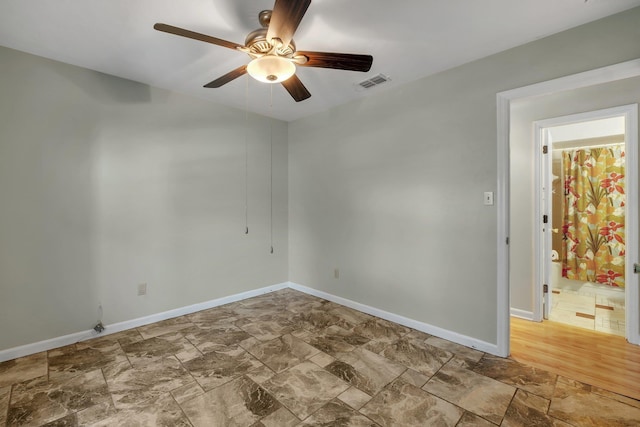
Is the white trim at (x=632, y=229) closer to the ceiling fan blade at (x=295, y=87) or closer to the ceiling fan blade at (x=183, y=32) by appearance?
the ceiling fan blade at (x=295, y=87)

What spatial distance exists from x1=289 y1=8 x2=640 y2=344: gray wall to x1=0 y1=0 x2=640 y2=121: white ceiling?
0.60ft

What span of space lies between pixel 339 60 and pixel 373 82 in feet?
3.89

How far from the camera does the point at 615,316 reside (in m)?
3.21

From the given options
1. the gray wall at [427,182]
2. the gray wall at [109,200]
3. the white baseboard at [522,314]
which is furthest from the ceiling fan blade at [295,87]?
the white baseboard at [522,314]

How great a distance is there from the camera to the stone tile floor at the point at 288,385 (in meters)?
1.67

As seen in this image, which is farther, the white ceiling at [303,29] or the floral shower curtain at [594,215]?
the floral shower curtain at [594,215]

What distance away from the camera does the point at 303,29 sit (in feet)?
6.58

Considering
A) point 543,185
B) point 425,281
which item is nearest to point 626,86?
point 543,185

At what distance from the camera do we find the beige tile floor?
2.99m

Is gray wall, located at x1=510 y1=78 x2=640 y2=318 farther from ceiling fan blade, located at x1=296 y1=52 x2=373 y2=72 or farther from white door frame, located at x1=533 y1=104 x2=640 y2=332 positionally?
ceiling fan blade, located at x1=296 y1=52 x2=373 y2=72

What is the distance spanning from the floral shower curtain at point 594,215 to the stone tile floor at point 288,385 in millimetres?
3116

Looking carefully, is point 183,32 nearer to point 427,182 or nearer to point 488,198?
point 427,182

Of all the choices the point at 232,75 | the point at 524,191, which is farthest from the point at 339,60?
the point at 524,191

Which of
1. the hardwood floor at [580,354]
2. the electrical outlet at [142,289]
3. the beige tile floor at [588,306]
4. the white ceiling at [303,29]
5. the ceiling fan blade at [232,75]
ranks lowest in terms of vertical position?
the hardwood floor at [580,354]
